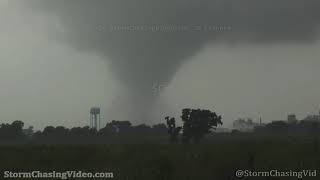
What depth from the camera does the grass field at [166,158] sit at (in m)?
10.9

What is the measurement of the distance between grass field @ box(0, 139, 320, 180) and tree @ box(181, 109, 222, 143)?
0.69 m

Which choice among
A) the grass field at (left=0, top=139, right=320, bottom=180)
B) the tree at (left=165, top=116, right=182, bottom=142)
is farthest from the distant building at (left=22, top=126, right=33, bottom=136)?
the tree at (left=165, top=116, right=182, bottom=142)

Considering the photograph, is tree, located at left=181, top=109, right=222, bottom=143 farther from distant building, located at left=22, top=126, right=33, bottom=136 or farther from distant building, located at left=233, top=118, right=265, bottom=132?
distant building, located at left=22, top=126, right=33, bottom=136

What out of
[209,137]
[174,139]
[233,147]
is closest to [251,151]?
[233,147]

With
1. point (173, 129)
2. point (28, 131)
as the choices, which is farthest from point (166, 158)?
point (28, 131)

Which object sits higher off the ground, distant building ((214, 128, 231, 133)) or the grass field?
distant building ((214, 128, 231, 133))

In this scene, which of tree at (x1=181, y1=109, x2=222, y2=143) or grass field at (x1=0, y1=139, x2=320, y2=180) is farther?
tree at (x1=181, y1=109, x2=222, y2=143)

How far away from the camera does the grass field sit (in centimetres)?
1086

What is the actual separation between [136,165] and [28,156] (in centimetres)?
277

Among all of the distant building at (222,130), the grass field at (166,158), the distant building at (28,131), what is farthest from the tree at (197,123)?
the distant building at (28,131)

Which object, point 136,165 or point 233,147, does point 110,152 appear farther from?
point 233,147

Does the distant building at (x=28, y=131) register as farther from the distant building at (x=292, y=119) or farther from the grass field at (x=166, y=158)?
the distant building at (x=292, y=119)

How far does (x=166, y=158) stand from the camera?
435 inches

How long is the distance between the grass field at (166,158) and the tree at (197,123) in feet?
2.25
